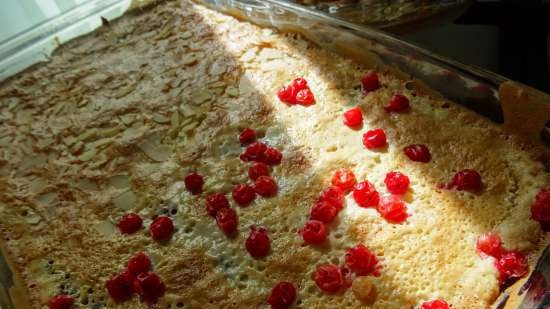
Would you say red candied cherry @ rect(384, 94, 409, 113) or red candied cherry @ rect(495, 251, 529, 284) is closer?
red candied cherry @ rect(495, 251, 529, 284)

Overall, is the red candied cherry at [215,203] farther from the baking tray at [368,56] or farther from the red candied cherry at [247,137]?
the baking tray at [368,56]

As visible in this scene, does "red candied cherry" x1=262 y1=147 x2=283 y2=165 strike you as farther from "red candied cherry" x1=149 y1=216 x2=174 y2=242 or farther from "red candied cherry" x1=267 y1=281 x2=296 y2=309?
"red candied cherry" x1=267 y1=281 x2=296 y2=309

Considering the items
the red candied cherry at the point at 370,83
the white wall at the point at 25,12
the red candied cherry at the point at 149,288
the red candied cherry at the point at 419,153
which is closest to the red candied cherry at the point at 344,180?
the red candied cherry at the point at 419,153

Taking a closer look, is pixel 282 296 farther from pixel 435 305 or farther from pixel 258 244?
pixel 435 305

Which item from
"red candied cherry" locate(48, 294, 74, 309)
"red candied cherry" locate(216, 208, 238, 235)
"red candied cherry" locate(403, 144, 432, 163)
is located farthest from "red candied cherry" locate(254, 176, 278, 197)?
"red candied cherry" locate(48, 294, 74, 309)

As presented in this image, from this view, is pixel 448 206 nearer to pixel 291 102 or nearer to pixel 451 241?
pixel 451 241

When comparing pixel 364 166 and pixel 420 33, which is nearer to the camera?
pixel 364 166

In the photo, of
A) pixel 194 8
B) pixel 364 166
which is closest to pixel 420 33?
pixel 364 166
